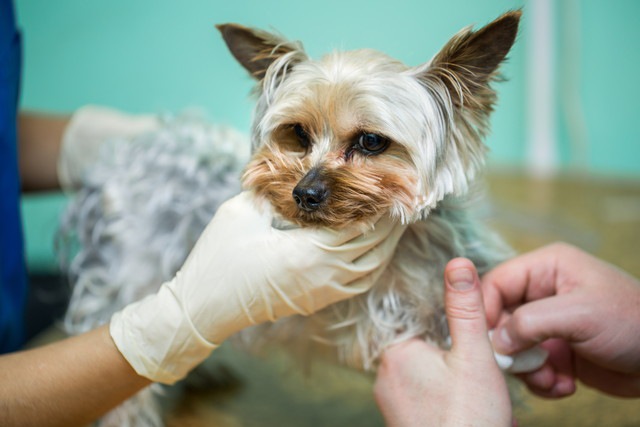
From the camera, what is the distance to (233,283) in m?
0.78

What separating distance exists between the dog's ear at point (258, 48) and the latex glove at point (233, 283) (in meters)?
0.24

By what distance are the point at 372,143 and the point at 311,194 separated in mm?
127

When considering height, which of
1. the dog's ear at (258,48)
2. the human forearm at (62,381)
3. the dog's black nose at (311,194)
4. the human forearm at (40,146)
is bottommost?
the human forearm at (62,381)

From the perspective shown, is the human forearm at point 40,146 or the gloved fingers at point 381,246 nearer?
the gloved fingers at point 381,246

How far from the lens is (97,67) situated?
1.83 meters

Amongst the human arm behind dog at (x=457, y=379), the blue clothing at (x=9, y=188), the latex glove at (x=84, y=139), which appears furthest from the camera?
the latex glove at (x=84, y=139)

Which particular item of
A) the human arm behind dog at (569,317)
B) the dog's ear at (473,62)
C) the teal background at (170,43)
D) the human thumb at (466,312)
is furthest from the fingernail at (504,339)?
the teal background at (170,43)

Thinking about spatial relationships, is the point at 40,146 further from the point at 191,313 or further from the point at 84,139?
the point at 191,313

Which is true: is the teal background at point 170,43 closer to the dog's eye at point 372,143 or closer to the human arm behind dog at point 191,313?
the dog's eye at point 372,143

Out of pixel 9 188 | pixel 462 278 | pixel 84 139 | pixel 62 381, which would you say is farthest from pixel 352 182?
pixel 84 139

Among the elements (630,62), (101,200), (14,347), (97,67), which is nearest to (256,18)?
(97,67)

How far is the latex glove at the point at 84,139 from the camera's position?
1331 mm

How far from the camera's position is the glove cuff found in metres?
0.79

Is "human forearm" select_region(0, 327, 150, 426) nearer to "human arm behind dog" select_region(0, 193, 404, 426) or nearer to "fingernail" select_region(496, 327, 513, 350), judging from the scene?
"human arm behind dog" select_region(0, 193, 404, 426)
